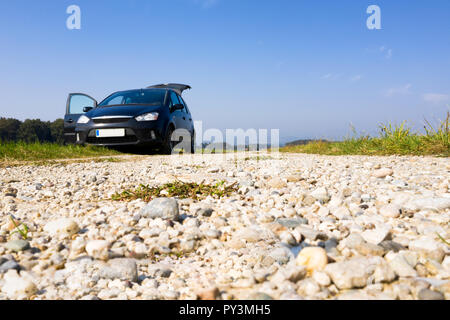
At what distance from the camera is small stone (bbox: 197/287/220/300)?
154cm

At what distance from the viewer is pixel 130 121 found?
820cm

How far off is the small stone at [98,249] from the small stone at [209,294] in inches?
29.0

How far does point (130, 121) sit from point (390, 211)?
6.88 m

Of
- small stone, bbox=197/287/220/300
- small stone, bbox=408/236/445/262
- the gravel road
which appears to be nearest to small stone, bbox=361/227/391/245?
the gravel road

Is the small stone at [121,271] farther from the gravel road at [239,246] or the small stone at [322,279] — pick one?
the small stone at [322,279]

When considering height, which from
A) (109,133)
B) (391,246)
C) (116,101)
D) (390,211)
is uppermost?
(116,101)

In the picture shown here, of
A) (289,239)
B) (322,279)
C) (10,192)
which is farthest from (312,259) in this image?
(10,192)

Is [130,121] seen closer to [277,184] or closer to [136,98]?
[136,98]

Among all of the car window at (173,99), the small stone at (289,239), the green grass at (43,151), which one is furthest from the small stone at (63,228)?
the car window at (173,99)

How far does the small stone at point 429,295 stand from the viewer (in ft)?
4.66

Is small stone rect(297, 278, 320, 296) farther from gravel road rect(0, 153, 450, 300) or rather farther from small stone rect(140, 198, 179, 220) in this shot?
small stone rect(140, 198, 179, 220)

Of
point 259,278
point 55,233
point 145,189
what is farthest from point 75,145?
point 259,278

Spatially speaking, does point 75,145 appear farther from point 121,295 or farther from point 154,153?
point 121,295
